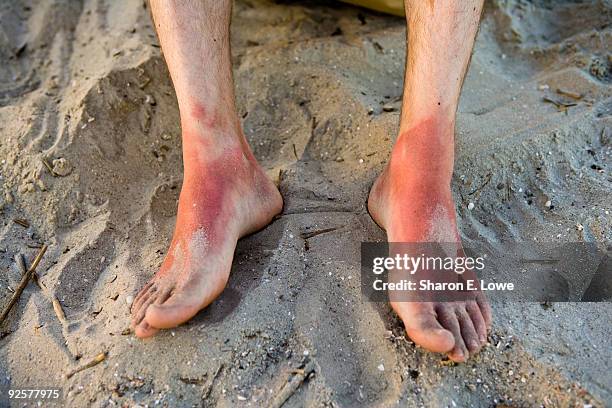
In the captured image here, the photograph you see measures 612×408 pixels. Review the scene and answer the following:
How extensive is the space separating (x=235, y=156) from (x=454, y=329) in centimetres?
75

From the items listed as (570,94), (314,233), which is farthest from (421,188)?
(570,94)

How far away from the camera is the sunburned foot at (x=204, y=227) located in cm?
136

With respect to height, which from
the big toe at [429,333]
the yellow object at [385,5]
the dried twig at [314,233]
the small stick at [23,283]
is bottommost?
the small stick at [23,283]

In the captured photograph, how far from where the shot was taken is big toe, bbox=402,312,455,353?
4.17ft

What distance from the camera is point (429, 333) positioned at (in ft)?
4.22

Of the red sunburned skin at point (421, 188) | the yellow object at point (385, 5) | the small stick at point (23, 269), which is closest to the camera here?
the red sunburned skin at point (421, 188)

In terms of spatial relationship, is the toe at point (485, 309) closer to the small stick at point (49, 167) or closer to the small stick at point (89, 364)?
the small stick at point (89, 364)

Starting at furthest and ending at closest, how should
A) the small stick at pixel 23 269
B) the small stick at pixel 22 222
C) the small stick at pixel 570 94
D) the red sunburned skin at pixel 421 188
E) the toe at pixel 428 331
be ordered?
the small stick at pixel 570 94 → the small stick at pixel 22 222 → the small stick at pixel 23 269 → the red sunburned skin at pixel 421 188 → the toe at pixel 428 331

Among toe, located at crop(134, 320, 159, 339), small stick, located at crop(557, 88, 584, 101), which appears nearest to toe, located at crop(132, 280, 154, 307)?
toe, located at crop(134, 320, 159, 339)

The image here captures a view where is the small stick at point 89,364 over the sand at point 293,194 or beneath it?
beneath

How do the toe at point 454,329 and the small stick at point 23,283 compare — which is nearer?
the toe at point 454,329

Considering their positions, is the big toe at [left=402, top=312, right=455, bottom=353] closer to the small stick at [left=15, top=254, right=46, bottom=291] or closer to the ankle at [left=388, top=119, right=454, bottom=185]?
the ankle at [left=388, top=119, right=454, bottom=185]

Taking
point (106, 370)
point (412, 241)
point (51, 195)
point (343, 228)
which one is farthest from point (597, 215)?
point (51, 195)

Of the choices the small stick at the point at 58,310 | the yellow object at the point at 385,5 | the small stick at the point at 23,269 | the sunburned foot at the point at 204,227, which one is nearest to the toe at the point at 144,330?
the sunburned foot at the point at 204,227
